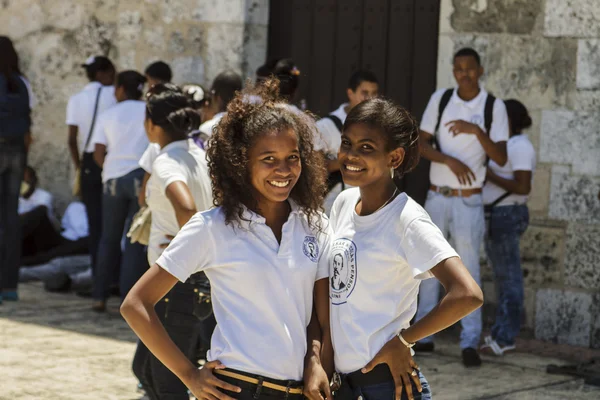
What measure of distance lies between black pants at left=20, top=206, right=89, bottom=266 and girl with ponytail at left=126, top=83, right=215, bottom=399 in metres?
4.61

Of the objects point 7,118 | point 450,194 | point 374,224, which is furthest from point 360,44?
point 374,224

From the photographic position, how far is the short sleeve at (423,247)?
107 inches

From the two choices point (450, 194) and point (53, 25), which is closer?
point (450, 194)

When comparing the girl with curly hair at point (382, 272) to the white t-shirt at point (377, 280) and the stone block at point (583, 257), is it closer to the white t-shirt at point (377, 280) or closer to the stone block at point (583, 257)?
the white t-shirt at point (377, 280)

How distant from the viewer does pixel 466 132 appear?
6191 millimetres

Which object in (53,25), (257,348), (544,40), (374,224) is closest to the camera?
(257,348)

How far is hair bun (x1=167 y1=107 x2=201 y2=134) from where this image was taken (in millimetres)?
4523

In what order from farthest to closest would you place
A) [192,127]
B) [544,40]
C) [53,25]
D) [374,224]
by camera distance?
[53,25]
[544,40]
[192,127]
[374,224]

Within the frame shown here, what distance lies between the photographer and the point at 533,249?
6930 mm

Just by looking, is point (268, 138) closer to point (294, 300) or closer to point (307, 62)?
point (294, 300)

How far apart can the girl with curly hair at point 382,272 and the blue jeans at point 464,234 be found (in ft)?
→ 10.6

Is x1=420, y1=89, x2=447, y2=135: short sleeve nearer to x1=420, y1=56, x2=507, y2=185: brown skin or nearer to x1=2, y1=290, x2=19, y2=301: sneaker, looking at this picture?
x1=420, y1=56, x2=507, y2=185: brown skin

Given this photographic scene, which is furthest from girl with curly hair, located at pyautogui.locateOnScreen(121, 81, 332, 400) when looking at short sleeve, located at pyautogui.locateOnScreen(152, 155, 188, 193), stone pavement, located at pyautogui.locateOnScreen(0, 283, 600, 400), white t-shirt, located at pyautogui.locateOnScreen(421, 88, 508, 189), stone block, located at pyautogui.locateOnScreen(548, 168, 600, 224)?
stone block, located at pyautogui.locateOnScreen(548, 168, 600, 224)

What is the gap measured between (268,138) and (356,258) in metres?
0.41
